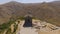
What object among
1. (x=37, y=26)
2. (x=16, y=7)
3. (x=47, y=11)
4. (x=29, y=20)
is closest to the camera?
(x=37, y=26)

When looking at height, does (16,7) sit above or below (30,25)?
above

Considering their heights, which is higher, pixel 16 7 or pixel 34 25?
pixel 16 7

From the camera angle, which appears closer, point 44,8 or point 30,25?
point 30,25

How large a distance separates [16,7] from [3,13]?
10.2m

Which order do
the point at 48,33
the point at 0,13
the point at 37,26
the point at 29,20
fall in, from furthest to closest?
the point at 0,13
the point at 29,20
the point at 37,26
the point at 48,33

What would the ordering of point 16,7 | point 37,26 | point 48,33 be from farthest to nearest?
1. point 16,7
2. point 37,26
3. point 48,33

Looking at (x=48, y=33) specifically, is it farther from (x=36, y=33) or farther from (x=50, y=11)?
(x=50, y=11)

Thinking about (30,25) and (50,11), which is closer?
(30,25)

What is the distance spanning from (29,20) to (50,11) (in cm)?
4297

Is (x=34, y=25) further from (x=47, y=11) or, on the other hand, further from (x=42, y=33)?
(x=47, y=11)

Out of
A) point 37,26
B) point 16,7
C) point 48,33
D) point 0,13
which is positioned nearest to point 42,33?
point 48,33

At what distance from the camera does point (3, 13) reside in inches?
2623

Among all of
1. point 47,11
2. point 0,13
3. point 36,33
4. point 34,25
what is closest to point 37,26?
point 34,25

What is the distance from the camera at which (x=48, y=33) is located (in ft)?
44.2
